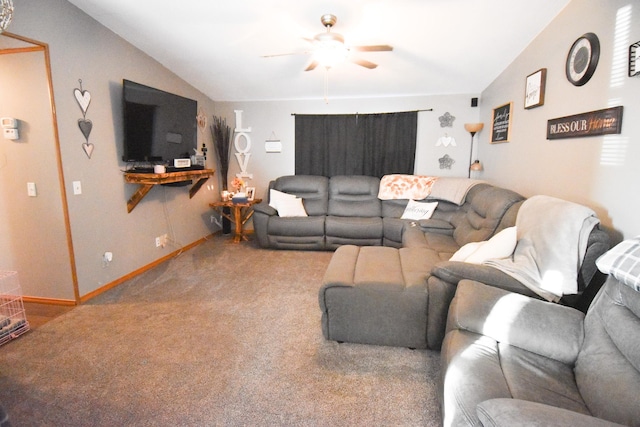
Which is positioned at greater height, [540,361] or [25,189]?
[25,189]

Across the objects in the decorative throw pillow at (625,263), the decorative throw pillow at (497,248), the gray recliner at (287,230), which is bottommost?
the gray recliner at (287,230)

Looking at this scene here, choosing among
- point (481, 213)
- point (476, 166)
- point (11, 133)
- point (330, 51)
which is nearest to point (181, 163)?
point (11, 133)

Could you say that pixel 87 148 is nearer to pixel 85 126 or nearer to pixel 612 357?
pixel 85 126

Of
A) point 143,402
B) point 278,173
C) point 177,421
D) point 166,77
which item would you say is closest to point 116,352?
point 143,402

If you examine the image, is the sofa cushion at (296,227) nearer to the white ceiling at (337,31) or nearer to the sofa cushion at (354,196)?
the sofa cushion at (354,196)

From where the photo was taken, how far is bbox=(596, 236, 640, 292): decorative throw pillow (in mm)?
1185

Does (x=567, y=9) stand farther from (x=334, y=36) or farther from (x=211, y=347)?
(x=211, y=347)

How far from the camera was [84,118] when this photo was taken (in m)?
2.78

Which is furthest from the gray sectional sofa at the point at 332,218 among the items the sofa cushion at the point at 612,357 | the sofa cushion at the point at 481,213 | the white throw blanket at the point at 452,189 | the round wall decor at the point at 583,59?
the sofa cushion at the point at 612,357

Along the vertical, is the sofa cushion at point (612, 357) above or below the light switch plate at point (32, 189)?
below

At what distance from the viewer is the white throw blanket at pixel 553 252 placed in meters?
1.72

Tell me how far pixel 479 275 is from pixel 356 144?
10.8ft

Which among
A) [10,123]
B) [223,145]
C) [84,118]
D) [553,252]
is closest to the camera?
[553,252]

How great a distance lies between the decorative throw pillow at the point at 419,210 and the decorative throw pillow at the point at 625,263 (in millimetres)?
2741
